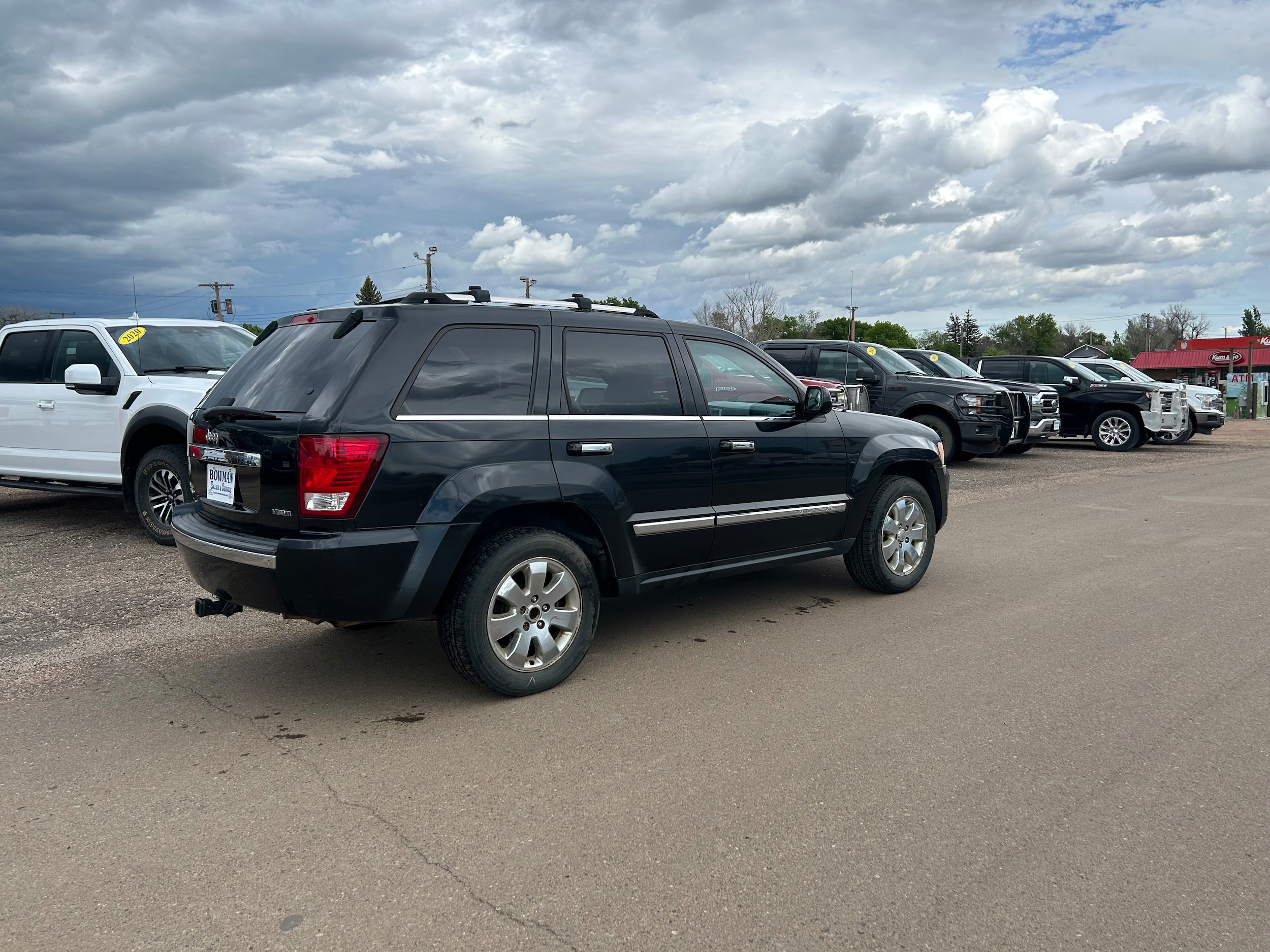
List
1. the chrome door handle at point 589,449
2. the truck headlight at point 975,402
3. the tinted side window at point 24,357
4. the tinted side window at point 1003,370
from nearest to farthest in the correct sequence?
the chrome door handle at point 589,449, the tinted side window at point 24,357, the truck headlight at point 975,402, the tinted side window at point 1003,370

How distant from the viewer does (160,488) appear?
304 inches

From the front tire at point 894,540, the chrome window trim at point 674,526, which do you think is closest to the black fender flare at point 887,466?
the front tire at point 894,540

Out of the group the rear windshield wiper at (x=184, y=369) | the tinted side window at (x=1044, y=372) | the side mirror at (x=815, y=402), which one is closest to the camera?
the side mirror at (x=815, y=402)

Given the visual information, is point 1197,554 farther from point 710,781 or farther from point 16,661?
point 16,661

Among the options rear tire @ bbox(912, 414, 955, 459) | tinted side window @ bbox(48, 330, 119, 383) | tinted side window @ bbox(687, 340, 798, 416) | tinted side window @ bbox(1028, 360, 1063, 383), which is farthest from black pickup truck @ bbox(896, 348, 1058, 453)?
tinted side window @ bbox(48, 330, 119, 383)

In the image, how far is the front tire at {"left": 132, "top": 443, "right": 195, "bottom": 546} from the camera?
749cm

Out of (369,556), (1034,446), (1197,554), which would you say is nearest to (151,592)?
(369,556)

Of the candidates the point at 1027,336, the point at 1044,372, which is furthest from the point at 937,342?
the point at 1044,372

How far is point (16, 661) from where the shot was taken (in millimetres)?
5008

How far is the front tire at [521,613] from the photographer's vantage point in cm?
412

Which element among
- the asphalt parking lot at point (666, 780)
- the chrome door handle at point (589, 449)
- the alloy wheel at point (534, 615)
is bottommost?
the asphalt parking lot at point (666, 780)

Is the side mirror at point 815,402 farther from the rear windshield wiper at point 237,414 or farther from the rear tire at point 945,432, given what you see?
the rear tire at point 945,432

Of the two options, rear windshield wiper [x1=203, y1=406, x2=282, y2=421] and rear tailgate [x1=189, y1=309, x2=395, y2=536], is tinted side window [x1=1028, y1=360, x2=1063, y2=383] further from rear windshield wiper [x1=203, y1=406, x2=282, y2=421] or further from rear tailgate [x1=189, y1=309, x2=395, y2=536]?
rear windshield wiper [x1=203, y1=406, x2=282, y2=421]

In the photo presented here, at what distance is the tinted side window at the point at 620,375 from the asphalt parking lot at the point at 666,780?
1.32 metres
